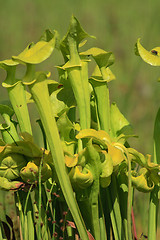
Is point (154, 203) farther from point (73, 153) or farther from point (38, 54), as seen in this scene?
point (38, 54)

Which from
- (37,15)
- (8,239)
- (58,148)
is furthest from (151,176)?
(37,15)

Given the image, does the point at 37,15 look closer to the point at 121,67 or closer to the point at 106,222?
the point at 121,67

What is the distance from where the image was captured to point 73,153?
2.09 feet

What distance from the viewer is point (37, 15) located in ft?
11.7

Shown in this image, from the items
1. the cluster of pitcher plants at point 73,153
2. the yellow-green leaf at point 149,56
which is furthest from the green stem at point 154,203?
the yellow-green leaf at point 149,56

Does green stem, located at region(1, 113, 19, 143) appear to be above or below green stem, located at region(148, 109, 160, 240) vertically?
above

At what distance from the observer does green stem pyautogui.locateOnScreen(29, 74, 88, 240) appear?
21.6 inches

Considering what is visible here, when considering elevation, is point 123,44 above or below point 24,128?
above

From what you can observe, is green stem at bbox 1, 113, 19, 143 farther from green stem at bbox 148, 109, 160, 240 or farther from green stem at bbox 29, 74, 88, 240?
green stem at bbox 148, 109, 160, 240

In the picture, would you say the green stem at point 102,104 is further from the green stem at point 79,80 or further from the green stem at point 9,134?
the green stem at point 9,134

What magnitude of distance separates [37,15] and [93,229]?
3.19 metres

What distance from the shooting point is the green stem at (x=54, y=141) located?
21.6 inches

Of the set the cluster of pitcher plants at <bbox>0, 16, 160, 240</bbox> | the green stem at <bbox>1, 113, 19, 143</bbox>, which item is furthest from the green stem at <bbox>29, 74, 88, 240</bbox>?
the green stem at <bbox>1, 113, 19, 143</bbox>

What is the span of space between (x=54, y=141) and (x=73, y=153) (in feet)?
0.31
